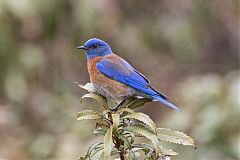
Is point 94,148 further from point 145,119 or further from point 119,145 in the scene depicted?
point 145,119

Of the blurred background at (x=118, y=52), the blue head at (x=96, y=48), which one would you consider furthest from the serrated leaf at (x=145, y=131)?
the blurred background at (x=118, y=52)

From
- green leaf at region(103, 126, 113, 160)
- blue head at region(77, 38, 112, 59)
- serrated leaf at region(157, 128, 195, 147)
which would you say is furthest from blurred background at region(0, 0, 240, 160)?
green leaf at region(103, 126, 113, 160)

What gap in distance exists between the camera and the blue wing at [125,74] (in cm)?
375

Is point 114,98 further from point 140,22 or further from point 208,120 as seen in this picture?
point 140,22

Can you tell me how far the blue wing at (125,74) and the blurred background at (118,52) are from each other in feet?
5.47

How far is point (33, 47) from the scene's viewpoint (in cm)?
748

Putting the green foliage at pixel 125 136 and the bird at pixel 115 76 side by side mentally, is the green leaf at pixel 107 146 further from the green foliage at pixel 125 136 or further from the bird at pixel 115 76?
the bird at pixel 115 76

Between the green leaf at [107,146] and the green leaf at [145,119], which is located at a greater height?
the green leaf at [145,119]

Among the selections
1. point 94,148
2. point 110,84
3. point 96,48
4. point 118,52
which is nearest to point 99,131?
point 94,148

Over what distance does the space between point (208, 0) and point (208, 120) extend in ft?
13.8

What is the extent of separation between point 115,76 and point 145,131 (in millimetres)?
1252

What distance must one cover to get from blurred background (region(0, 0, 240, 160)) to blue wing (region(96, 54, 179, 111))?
167 cm

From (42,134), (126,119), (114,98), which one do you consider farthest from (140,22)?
(126,119)

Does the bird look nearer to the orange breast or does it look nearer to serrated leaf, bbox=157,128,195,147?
the orange breast
